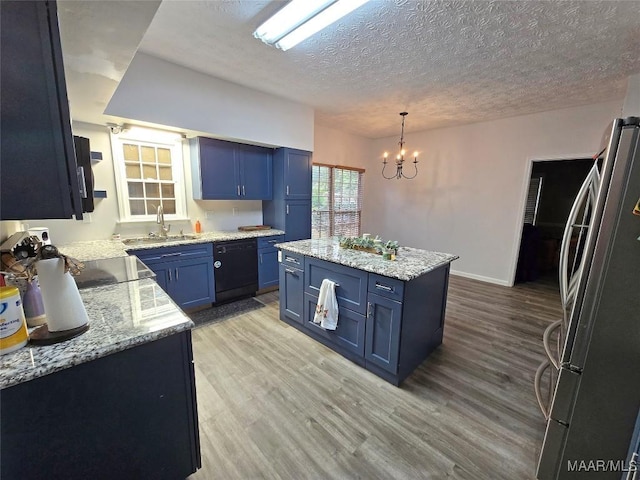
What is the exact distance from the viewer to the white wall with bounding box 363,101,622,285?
374 cm

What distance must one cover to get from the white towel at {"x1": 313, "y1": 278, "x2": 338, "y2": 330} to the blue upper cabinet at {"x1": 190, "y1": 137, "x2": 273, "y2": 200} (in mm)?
2069

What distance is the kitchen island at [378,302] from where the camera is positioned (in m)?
1.98

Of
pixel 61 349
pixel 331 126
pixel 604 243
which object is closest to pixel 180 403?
pixel 61 349

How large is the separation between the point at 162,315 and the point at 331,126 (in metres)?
4.65

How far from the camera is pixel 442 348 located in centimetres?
257

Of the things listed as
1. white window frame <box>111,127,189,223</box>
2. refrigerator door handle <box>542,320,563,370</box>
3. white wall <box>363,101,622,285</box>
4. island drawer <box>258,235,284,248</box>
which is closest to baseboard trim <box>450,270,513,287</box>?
white wall <box>363,101,622,285</box>

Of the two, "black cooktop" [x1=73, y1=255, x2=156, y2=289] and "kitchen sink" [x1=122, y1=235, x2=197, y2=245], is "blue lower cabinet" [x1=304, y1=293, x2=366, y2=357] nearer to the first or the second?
"black cooktop" [x1=73, y1=255, x2=156, y2=289]

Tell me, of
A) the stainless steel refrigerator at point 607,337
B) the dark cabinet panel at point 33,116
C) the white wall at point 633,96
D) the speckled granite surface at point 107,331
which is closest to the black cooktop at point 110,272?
the speckled granite surface at point 107,331

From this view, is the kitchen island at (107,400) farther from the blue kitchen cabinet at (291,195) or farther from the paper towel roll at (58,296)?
the blue kitchen cabinet at (291,195)

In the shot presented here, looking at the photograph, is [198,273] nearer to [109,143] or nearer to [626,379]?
[109,143]

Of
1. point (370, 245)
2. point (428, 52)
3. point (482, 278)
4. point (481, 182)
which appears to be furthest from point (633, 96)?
point (370, 245)

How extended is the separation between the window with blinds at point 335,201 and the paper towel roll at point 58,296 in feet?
13.2

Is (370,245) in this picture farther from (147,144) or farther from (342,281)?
(147,144)

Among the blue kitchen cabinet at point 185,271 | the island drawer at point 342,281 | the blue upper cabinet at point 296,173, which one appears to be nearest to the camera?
the island drawer at point 342,281
